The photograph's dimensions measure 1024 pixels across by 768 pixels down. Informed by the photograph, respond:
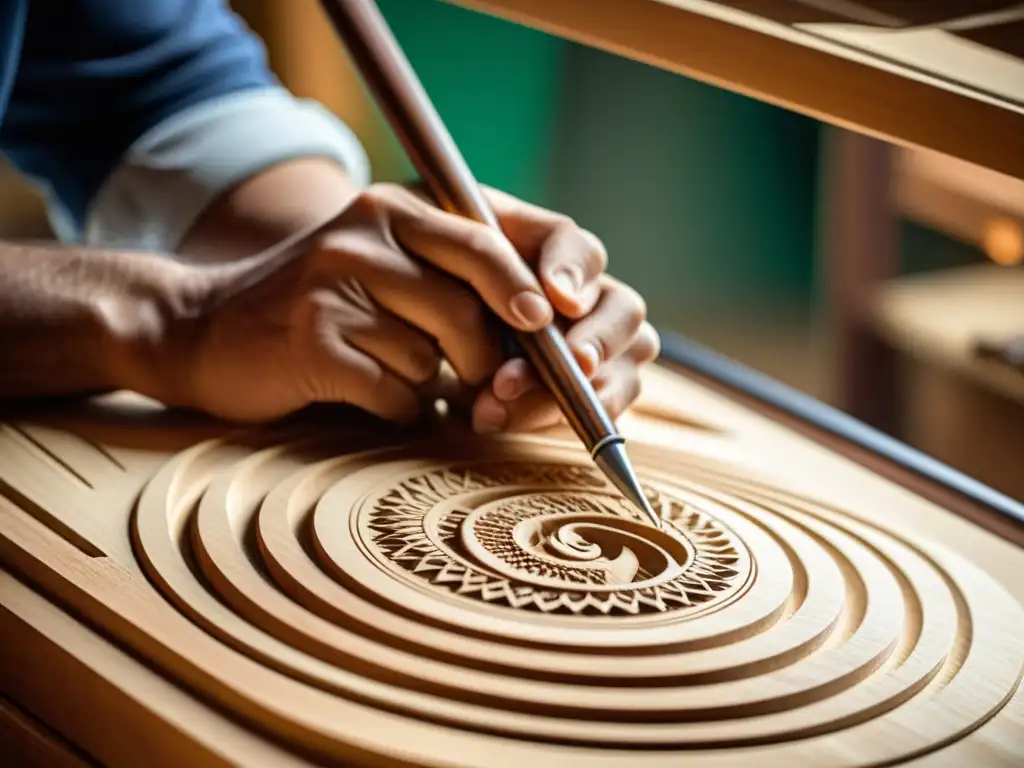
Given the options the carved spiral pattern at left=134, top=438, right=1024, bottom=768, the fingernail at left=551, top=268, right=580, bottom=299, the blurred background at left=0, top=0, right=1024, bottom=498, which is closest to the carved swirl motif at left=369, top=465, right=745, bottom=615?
the carved spiral pattern at left=134, top=438, right=1024, bottom=768

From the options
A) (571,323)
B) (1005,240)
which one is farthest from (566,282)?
(1005,240)

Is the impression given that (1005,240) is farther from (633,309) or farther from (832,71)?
(832,71)

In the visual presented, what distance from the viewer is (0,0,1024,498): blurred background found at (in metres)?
1.83

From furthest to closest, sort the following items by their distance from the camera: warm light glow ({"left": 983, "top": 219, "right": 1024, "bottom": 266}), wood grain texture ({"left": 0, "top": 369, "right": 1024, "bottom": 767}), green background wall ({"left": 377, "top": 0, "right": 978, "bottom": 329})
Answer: green background wall ({"left": 377, "top": 0, "right": 978, "bottom": 329}) < warm light glow ({"left": 983, "top": 219, "right": 1024, "bottom": 266}) < wood grain texture ({"left": 0, "top": 369, "right": 1024, "bottom": 767})

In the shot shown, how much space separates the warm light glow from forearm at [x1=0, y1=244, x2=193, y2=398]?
131cm

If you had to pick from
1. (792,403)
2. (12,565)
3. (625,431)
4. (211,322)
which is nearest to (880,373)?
(792,403)

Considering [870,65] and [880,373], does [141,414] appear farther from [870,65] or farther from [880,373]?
[880,373]

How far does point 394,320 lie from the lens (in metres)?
0.74

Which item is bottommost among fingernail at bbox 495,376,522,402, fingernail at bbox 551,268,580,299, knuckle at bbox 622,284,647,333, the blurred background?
fingernail at bbox 495,376,522,402

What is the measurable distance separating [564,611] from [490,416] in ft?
0.68

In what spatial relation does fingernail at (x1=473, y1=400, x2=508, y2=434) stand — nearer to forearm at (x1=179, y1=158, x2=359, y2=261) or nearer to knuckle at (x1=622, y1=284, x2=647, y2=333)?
knuckle at (x1=622, y1=284, x2=647, y2=333)

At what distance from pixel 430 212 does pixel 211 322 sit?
0.50 feet

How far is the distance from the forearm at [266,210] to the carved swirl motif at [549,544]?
0.27 metres

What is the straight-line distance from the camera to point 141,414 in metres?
0.78
